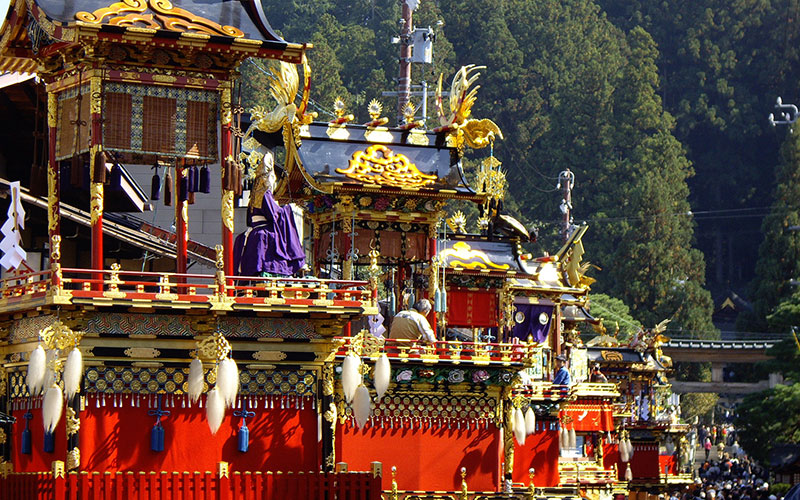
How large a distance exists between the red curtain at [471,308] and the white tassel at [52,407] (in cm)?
2260

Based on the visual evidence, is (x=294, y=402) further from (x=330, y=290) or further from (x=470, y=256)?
(x=470, y=256)

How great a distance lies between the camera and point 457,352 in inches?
1699

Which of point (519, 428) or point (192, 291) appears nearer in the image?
point (192, 291)

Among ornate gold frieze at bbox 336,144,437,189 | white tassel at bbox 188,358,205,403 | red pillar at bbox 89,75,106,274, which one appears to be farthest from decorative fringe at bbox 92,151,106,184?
ornate gold frieze at bbox 336,144,437,189

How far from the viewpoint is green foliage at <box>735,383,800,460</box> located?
261 ft

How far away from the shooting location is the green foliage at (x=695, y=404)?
133613mm

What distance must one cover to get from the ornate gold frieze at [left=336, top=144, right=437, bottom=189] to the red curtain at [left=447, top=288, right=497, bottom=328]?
26.1ft

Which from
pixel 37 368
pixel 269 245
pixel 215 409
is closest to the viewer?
pixel 37 368

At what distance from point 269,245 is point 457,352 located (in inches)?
356

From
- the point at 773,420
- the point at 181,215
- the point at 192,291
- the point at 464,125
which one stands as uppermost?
the point at 464,125

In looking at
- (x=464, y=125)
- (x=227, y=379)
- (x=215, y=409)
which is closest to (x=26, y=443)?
(x=215, y=409)

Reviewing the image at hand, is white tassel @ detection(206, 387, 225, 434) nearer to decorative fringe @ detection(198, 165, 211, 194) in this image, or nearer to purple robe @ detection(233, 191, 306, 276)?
purple robe @ detection(233, 191, 306, 276)

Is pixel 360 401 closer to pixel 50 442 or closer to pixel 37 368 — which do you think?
pixel 50 442

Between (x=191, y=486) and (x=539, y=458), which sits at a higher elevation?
(x=539, y=458)
